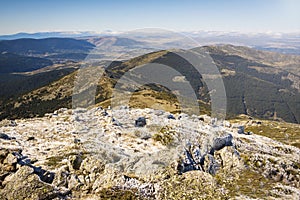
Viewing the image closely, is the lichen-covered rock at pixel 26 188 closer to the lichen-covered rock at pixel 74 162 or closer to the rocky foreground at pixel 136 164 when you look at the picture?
the rocky foreground at pixel 136 164

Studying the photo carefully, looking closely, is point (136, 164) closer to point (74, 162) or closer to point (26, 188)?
point (74, 162)

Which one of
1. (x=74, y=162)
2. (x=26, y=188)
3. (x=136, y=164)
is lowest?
(x=136, y=164)

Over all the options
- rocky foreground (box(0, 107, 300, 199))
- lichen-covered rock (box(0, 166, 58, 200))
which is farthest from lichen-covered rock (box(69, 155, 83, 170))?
lichen-covered rock (box(0, 166, 58, 200))

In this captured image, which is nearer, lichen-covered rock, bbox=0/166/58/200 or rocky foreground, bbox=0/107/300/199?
lichen-covered rock, bbox=0/166/58/200

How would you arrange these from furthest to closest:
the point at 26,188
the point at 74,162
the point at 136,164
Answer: the point at 136,164 < the point at 74,162 < the point at 26,188

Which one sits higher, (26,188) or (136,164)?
(26,188)

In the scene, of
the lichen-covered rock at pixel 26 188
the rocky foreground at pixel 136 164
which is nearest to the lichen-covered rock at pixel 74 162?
the rocky foreground at pixel 136 164

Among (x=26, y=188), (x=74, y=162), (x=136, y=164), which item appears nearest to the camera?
(x=26, y=188)

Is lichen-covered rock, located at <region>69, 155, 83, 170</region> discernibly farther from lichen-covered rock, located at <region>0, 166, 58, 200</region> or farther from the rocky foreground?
lichen-covered rock, located at <region>0, 166, 58, 200</region>

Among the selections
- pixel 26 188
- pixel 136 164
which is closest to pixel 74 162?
pixel 26 188

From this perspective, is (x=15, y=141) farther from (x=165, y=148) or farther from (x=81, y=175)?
(x=165, y=148)
